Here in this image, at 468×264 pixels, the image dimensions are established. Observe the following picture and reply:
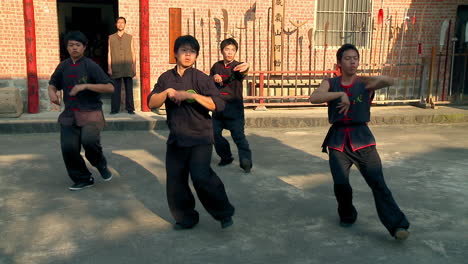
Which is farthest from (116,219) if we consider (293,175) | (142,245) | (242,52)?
(242,52)

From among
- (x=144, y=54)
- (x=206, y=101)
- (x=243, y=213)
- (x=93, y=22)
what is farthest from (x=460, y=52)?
(x=93, y=22)

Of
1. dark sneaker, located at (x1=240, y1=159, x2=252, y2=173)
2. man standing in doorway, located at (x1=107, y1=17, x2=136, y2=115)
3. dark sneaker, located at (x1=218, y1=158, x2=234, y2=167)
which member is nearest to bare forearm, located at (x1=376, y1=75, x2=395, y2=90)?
dark sneaker, located at (x1=240, y1=159, x2=252, y2=173)

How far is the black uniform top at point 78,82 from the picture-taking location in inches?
208

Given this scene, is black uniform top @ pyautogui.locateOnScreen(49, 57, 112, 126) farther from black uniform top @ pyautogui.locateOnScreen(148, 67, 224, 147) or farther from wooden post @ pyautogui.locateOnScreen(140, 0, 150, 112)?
wooden post @ pyautogui.locateOnScreen(140, 0, 150, 112)

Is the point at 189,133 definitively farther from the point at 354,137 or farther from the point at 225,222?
the point at 354,137

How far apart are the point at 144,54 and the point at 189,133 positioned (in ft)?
23.8

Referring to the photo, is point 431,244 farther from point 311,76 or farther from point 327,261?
point 311,76

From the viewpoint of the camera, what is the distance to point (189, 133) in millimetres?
4145

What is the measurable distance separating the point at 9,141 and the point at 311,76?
688 centimetres

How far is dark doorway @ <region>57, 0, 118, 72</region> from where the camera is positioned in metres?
16.1

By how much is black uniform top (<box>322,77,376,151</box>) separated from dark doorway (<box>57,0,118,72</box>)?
43.4 feet

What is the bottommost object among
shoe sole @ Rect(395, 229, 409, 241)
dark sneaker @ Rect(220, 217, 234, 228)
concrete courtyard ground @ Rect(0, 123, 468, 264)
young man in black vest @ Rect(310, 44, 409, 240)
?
concrete courtyard ground @ Rect(0, 123, 468, 264)

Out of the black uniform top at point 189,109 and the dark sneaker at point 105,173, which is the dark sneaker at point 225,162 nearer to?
A: the dark sneaker at point 105,173

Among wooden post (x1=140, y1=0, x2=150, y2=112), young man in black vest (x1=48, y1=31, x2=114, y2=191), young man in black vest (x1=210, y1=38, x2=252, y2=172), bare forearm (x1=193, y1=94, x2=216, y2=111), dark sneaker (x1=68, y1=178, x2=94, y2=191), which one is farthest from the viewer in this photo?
wooden post (x1=140, y1=0, x2=150, y2=112)
